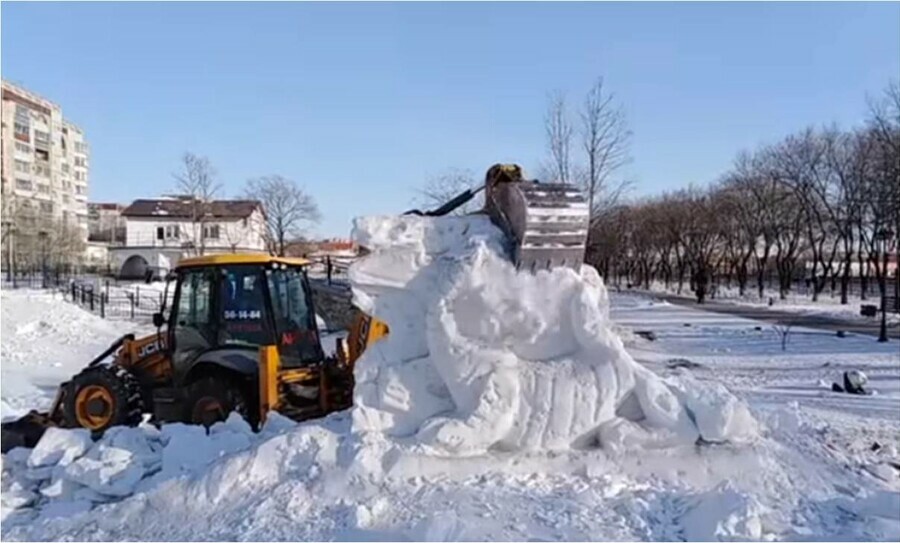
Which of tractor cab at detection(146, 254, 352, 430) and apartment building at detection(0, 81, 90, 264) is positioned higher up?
apartment building at detection(0, 81, 90, 264)

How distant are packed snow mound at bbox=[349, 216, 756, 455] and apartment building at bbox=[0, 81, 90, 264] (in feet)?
180

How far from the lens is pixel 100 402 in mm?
8539

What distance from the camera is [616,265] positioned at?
68.8 meters

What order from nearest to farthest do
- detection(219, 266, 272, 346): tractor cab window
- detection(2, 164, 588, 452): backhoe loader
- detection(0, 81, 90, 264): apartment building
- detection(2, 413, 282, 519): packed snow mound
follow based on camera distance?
1. detection(2, 413, 282, 519): packed snow mound
2. detection(2, 164, 588, 452): backhoe loader
3. detection(219, 266, 272, 346): tractor cab window
4. detection(0, 81, 90, 264): apartment building

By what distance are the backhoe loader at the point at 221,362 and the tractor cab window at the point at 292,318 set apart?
1 cm

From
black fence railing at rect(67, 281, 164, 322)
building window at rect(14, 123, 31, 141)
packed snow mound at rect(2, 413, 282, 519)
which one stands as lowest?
black fence railing at rect(67, 281, 164, 322)

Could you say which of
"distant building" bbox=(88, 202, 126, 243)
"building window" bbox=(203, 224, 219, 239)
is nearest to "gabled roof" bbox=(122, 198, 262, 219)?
"building window" bbox=(203, 224, 219, 239)

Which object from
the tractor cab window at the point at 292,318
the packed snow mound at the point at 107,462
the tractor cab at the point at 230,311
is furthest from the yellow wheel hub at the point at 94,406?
the tractor cab window at the point at 292,318

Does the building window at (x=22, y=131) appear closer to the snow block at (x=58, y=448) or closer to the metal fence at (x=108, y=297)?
the metal fence at (x=108, y=297)

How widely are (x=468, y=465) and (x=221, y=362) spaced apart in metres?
3.80

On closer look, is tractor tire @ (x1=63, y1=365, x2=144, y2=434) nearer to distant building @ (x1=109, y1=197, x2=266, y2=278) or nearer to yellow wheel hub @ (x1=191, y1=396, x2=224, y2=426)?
yellow wheel hub @ (x1=191, y1=396, x2=224, y2=426)

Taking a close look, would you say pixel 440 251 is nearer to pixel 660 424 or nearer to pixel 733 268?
pixel 660 424

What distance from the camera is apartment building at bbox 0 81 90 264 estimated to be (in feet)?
199

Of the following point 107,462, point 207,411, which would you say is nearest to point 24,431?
point 207,411
